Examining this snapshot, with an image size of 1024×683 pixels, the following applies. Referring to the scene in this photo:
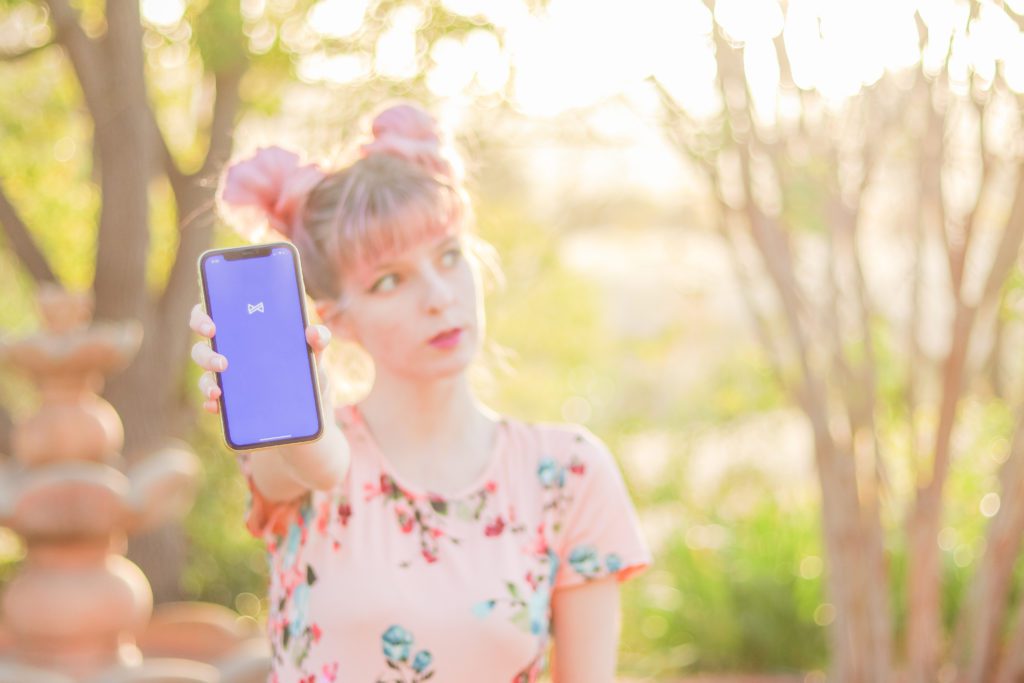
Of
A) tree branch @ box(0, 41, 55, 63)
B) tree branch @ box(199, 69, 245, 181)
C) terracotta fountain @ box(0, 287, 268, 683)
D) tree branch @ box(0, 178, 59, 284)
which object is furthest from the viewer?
tree branch @ box(199, 69, 245, 181)

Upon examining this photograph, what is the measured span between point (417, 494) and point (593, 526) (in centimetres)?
25

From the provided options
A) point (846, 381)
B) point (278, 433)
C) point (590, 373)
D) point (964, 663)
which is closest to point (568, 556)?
point (278, 433)

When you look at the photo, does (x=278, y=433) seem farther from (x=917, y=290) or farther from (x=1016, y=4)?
(x=917, y=290)

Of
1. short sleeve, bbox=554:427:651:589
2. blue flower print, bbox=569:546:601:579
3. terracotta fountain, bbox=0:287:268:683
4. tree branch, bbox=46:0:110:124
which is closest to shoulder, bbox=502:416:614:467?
short sleeve, bbox=554:427:651:589

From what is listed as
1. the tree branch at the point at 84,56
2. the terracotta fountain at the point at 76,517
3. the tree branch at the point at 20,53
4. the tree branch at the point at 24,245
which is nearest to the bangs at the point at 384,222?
the terracotta fountain at the point at 76,517

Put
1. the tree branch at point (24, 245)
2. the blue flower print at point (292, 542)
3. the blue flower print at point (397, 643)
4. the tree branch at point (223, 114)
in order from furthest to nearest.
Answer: the tree branch at point (223, 114), the tree branch at point (24, 245), the blue flower print at point (292, 542), the blue flower print at point (397, 643)

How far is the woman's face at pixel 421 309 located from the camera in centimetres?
184

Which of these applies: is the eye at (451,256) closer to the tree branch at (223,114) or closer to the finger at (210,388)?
the finger at (210,388)

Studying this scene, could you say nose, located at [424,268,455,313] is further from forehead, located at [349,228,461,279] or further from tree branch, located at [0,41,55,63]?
tree branch, located at [0,41,55,63]

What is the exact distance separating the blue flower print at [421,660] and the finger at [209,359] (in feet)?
1.53

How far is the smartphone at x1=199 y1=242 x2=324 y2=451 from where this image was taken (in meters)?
1.57

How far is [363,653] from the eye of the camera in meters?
1.75

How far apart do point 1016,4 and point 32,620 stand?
10.7 feet

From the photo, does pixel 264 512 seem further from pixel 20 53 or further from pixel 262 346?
pixel 20 53
